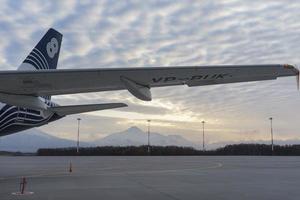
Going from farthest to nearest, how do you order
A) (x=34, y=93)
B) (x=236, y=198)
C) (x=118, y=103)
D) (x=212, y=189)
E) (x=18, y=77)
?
1. (x=118, y=103)
2. (x=34, y=93)
3. (x=212, y=189)
4. (x=18, y=77)
5. (x=236, y=198)

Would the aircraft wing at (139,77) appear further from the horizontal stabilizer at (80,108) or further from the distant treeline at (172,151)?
the distant treeline at (172,151)

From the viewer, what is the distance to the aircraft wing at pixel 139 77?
601 inches

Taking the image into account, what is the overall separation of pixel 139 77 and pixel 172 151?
66604 millimetres

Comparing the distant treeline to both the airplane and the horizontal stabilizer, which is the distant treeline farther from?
the airplane

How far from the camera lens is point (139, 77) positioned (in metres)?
15.6

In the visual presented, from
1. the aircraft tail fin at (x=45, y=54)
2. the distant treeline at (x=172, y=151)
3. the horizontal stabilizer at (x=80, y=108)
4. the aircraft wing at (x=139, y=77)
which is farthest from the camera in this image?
the distant treeline at (x=172, y=151)

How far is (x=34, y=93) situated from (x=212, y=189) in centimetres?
833

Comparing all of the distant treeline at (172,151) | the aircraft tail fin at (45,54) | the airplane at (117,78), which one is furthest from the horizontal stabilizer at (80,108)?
the distant treeline at (172,151)

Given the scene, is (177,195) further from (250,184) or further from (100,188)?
(250,184)

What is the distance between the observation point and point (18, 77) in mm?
16234

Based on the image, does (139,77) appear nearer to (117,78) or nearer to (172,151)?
(117,78)

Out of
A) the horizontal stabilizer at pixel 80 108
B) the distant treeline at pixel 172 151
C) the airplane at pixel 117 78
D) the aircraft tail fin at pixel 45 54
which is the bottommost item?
the distant treeline at pixel 172 151

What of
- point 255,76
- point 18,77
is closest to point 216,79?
point 255,76

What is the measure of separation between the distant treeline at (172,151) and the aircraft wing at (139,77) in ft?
199
